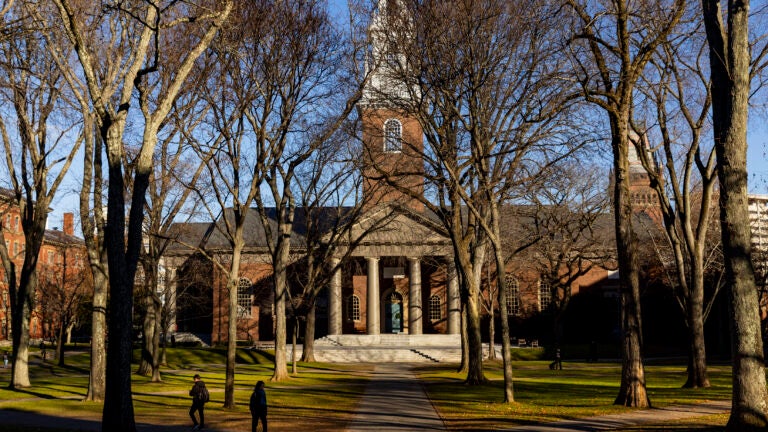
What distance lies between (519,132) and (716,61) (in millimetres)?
10668

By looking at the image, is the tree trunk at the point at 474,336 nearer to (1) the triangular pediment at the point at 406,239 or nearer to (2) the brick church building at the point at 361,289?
(1) the triangular pediment at the point at 406,239

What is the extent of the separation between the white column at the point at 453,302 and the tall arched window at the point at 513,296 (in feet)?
28.7

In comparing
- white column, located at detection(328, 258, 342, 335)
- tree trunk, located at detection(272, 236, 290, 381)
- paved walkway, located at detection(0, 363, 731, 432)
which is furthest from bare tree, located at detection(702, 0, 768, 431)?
white column, located at detection(328, 258, 342, 335)

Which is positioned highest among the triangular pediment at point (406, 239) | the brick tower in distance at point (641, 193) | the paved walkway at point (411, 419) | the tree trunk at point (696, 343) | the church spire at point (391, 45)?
the brick tower in distance at point (641, 193)

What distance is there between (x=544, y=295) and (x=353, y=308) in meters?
16.5

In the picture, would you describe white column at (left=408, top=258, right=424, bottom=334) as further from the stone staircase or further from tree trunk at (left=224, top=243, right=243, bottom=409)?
tree trunk at (left=224, top=243, right=243, bottom=409)

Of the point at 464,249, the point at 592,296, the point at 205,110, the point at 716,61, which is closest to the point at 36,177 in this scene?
the point at 205,110

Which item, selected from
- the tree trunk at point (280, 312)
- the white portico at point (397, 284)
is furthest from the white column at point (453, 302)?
the tree trunk at point (280, 312)

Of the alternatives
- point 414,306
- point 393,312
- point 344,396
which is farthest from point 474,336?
point 393,312

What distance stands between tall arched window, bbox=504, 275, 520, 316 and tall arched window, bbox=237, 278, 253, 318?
22339 mm

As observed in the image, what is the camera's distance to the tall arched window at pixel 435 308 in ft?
216

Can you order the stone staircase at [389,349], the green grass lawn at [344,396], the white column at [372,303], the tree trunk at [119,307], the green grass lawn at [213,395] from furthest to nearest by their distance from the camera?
the white column at [372,303] < the stone staircase at [389,349] < the green grass lawn at [213,395] < the green grass lawn at [344,396] < the tree trunk at [119,307]

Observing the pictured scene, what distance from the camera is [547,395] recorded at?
24703 mm

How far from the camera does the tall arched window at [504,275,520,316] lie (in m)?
65.4
